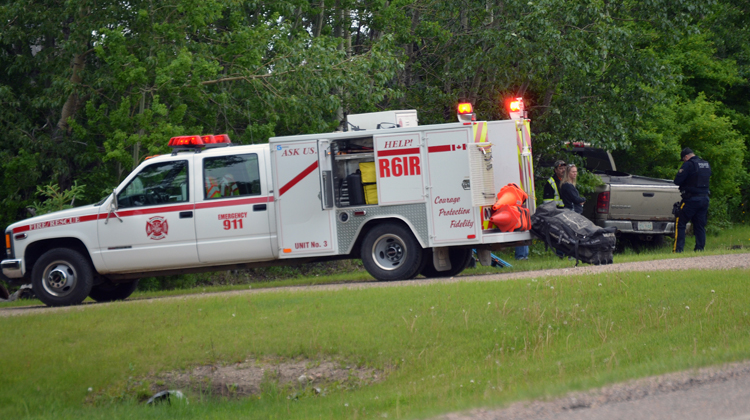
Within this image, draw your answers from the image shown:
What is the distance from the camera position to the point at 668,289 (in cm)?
909

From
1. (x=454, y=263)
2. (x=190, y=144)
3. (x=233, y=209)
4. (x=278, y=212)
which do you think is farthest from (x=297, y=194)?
(x=454, y=263)

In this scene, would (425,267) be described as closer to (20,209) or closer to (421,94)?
(421,94)

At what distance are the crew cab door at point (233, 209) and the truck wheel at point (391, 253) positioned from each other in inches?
55.0

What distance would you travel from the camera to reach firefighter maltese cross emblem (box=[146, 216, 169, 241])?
11.4 meters

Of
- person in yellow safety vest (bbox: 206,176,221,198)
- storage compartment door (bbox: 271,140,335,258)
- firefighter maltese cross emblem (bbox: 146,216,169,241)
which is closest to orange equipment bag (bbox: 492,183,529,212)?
storage compartment door (bbox: 271,140,335,258)

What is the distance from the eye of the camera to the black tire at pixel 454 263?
12.4 meters

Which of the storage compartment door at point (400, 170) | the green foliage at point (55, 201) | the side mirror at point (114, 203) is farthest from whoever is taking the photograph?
the green foliage at point (55, 201)

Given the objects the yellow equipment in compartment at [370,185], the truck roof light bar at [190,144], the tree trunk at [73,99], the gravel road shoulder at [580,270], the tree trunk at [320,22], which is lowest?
the gravel road shoulder at [580,270]

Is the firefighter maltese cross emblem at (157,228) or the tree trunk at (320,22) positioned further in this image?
the tree trunk at (320,22)

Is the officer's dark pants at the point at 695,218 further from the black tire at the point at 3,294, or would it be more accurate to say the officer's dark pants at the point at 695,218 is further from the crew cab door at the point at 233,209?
the black tire at the point at 3,294

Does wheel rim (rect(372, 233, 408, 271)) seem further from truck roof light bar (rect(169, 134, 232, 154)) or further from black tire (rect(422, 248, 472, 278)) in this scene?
truck roof light bar (rect(169, 134, 232, 154))

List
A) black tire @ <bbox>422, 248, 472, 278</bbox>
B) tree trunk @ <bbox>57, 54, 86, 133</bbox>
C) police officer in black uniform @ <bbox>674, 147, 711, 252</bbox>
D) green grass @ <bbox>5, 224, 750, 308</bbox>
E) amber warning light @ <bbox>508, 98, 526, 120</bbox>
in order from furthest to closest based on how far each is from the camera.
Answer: tree trunk @ <bbox>57, 54, 86, 133</bbox> → police officer in black uniform @ <bbox>674, 147, 711, 252</bbox> → green grass @ <bbox>5, 224, 750, 308</bbox> → black tire @ <bbox>422, 248, 472, 278</bbox> → amber warning light @ <bbox>508, 98, 526, 120</bbox>

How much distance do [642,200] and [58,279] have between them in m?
11.0

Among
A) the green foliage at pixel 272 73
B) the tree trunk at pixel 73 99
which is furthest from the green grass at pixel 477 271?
the tree trunk at pixel 73 99
